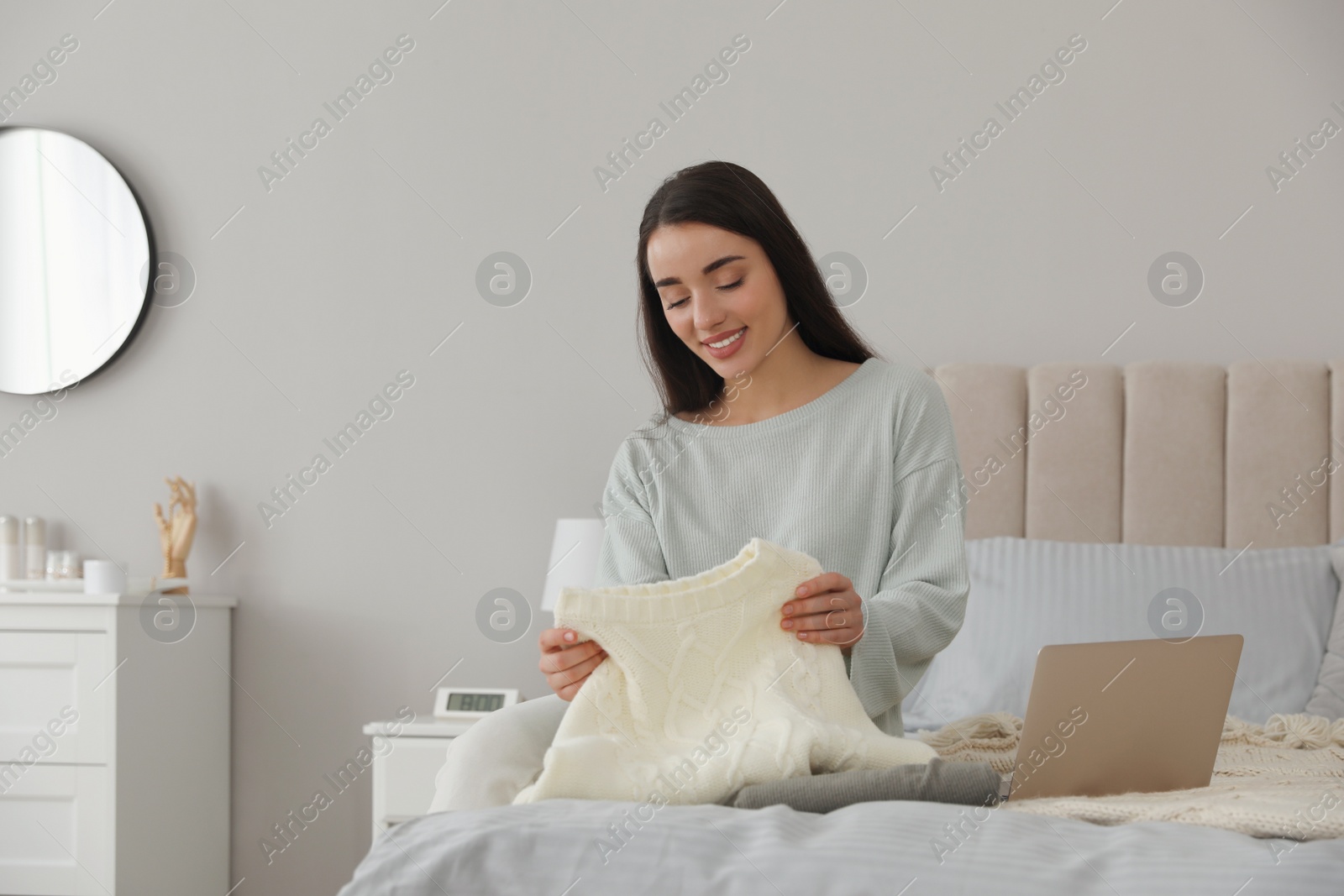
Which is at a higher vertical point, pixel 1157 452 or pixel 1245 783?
pixel 1157 452

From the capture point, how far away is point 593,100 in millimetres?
2914

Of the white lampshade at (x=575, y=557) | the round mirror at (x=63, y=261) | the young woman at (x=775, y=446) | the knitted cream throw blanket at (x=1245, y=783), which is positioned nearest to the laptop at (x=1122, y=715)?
the knitted cream throw blanket at (x=1245, y=783)

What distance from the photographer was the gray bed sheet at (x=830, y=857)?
34.4 inches

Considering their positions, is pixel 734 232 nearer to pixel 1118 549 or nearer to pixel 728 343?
pixel 728 343

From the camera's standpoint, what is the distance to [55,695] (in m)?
2.46

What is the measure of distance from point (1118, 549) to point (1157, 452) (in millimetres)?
304

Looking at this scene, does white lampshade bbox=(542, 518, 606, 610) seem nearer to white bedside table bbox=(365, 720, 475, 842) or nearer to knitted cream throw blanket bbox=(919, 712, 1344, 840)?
white bedside table bbox=(365, 720, 475, 842)

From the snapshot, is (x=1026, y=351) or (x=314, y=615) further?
(x=314, y=615)

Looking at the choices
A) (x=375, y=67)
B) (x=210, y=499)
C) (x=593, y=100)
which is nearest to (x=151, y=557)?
(x=210, y=499)

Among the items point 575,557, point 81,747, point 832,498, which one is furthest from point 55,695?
point 832,498

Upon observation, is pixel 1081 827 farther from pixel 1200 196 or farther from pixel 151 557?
pixel 151 557

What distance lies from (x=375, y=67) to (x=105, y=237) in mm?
846

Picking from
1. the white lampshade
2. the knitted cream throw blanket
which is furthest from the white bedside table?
the knitted cream throw blanket

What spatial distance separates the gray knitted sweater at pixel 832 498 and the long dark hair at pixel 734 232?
8 centimetres
